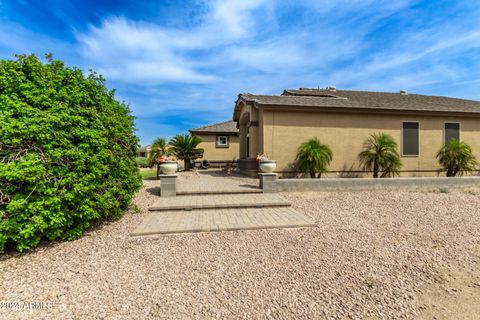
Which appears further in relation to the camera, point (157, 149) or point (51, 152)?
point (157, 149)

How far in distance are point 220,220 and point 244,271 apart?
200cm

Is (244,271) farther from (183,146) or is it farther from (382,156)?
(183,146)

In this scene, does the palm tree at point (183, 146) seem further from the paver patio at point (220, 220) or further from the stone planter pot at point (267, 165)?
the paver patio at point (220, 220)

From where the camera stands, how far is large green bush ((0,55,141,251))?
303 centimetres

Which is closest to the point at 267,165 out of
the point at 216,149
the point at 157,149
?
the point at 157,149

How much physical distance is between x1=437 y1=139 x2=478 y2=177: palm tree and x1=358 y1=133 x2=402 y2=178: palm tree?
2.64 m

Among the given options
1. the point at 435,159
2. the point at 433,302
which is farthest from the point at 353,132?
the point at 433,302

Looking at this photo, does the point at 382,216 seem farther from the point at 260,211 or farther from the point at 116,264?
the point at 116,264

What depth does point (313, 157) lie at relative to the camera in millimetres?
9195

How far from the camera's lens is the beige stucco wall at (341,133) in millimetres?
10297

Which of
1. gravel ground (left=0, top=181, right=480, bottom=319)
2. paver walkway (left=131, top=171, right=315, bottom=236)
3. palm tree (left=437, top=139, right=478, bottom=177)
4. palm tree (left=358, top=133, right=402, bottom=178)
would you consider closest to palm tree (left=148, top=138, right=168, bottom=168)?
paver walkway (left=131, top=171, right=315, bottom=236)

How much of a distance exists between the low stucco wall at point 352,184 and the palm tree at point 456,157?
238cm

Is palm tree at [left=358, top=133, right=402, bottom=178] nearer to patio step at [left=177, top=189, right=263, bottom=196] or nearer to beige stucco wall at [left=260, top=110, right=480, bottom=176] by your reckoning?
beige stucco wall at [left=260, top=110, right=480, bottom=176]

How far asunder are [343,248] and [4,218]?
5.25m
